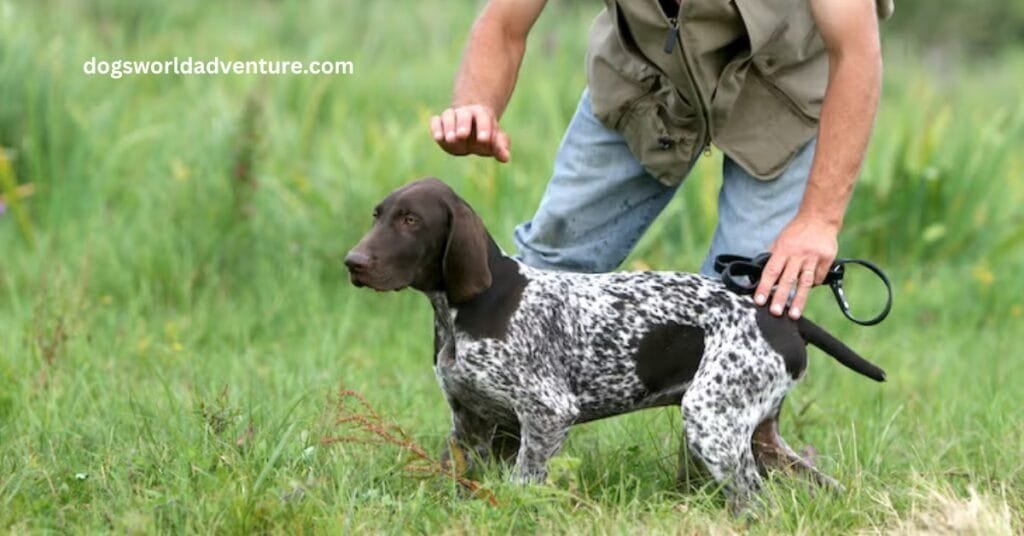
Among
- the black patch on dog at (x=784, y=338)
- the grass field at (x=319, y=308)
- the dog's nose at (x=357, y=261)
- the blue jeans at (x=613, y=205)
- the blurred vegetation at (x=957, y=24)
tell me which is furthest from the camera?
the blurred vegetation at (x=957, y=24)

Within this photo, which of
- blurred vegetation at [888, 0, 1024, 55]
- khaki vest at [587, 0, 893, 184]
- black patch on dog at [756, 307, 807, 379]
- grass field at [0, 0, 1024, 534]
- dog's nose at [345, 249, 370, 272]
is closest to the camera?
dog's nose at [345, 249, 370, 272]

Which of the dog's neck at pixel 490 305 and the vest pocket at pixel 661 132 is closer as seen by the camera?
the dog's neck at pixel 490 305

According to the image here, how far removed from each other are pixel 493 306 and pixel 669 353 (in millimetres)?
484

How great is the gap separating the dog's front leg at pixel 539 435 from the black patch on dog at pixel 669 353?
0.23m

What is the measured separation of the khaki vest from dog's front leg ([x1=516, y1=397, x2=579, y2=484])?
0.83 m

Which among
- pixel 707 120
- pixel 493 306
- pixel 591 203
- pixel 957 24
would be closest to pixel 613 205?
pixel 591 203

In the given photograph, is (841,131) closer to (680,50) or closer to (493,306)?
(680,50)

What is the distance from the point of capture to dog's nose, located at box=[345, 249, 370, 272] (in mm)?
3621

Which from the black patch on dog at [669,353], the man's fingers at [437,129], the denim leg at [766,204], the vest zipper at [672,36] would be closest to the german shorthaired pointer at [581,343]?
the black patch on dog at [669,353]

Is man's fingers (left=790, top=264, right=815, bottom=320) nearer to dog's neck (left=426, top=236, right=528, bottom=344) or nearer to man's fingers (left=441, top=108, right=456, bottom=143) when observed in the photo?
dog's neck (left=426, top=236, right=528, bottom=344)

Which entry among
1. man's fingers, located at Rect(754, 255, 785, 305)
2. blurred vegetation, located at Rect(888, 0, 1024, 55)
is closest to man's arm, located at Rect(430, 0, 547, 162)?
man's fingers, located at Rect(754, 255, 785, 305)

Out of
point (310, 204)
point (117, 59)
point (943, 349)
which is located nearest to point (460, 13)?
point (117, 59)

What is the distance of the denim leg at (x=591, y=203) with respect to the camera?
436cm

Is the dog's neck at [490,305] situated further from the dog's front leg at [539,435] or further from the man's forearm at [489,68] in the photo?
the man's forearm at [489,68]
